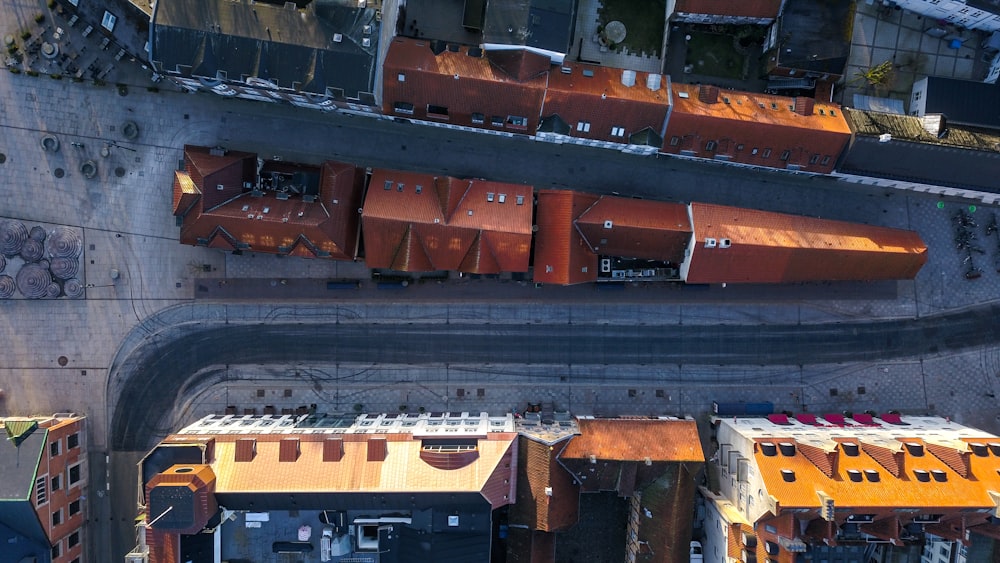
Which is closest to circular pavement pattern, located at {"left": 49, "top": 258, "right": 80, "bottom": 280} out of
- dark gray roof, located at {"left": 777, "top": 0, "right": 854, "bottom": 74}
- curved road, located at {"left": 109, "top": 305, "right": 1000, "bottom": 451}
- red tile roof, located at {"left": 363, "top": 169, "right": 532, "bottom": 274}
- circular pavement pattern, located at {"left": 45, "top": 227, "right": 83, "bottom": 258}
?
circular pavement pattern, located at {"left": 45, "top": 227, "right": 83, "bottom": 258}

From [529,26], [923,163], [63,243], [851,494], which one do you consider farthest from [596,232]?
[63,243]

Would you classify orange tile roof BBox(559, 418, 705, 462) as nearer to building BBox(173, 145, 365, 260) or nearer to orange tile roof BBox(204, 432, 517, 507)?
orange tile roof BBox(204, 432, 517, 507)

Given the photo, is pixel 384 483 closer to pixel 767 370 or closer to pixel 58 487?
pixel 58 487

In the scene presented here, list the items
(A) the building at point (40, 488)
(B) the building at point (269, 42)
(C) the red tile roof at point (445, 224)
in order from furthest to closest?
(A) the building at point (40, 488) → (C) the red tile roof at point (445, 224) → (B) the building at point (269, 42)

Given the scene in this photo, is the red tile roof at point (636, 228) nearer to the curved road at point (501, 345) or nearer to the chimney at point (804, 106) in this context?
the curved road at point (501, 345)

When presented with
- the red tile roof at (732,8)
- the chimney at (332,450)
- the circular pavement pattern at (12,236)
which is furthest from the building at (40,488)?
the red tile roof at (732,8)
